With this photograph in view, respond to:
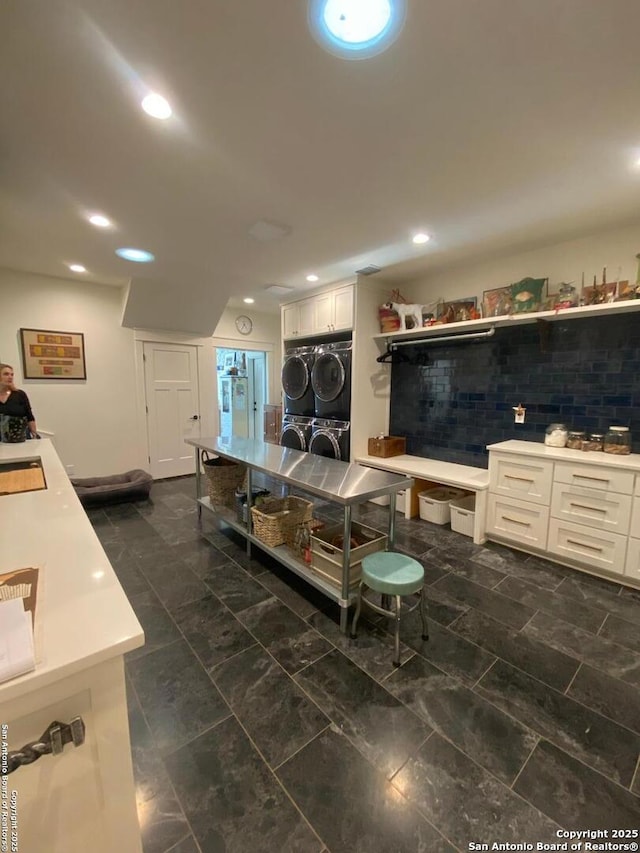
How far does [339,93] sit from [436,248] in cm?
194

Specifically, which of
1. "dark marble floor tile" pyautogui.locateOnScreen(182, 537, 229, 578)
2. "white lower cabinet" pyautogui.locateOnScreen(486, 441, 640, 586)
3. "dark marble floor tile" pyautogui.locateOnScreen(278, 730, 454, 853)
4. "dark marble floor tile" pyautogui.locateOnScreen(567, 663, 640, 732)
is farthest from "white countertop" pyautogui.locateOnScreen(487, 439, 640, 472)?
"dark marble floor tile" pyautogui.locateOnScreen(182, 537, 229, 578)

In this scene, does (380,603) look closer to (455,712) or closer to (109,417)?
(455,712)

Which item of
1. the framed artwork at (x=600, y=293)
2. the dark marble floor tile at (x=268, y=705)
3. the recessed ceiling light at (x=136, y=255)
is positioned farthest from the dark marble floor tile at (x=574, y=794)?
the recessed ceiling light at (x=136, y=255)

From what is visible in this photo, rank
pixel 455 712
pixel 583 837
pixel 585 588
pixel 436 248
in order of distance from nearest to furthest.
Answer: pixel 583 837
pixel 455 712
pixel 585 588
pixel 436 248

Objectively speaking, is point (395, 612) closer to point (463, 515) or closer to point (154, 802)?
point (154, 802)

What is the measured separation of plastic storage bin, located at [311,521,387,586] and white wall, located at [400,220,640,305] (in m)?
2.66

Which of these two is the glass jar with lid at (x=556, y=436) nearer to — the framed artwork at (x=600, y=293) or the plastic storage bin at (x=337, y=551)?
the framed artwork at (x=600, y=293)

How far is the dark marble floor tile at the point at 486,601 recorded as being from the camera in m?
2.15

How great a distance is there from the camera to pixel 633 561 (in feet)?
7.94

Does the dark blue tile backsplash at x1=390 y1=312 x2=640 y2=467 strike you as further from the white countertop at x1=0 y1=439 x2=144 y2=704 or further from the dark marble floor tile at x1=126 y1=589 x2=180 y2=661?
the white countertop at x1=0 y1=439 x2=144 y2=704

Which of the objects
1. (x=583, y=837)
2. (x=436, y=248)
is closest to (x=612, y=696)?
(x=583, y=837)

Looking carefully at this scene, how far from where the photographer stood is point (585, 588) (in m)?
2.47

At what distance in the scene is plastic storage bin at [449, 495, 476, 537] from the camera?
3256 mm

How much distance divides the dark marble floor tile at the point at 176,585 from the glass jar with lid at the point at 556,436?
298cm
